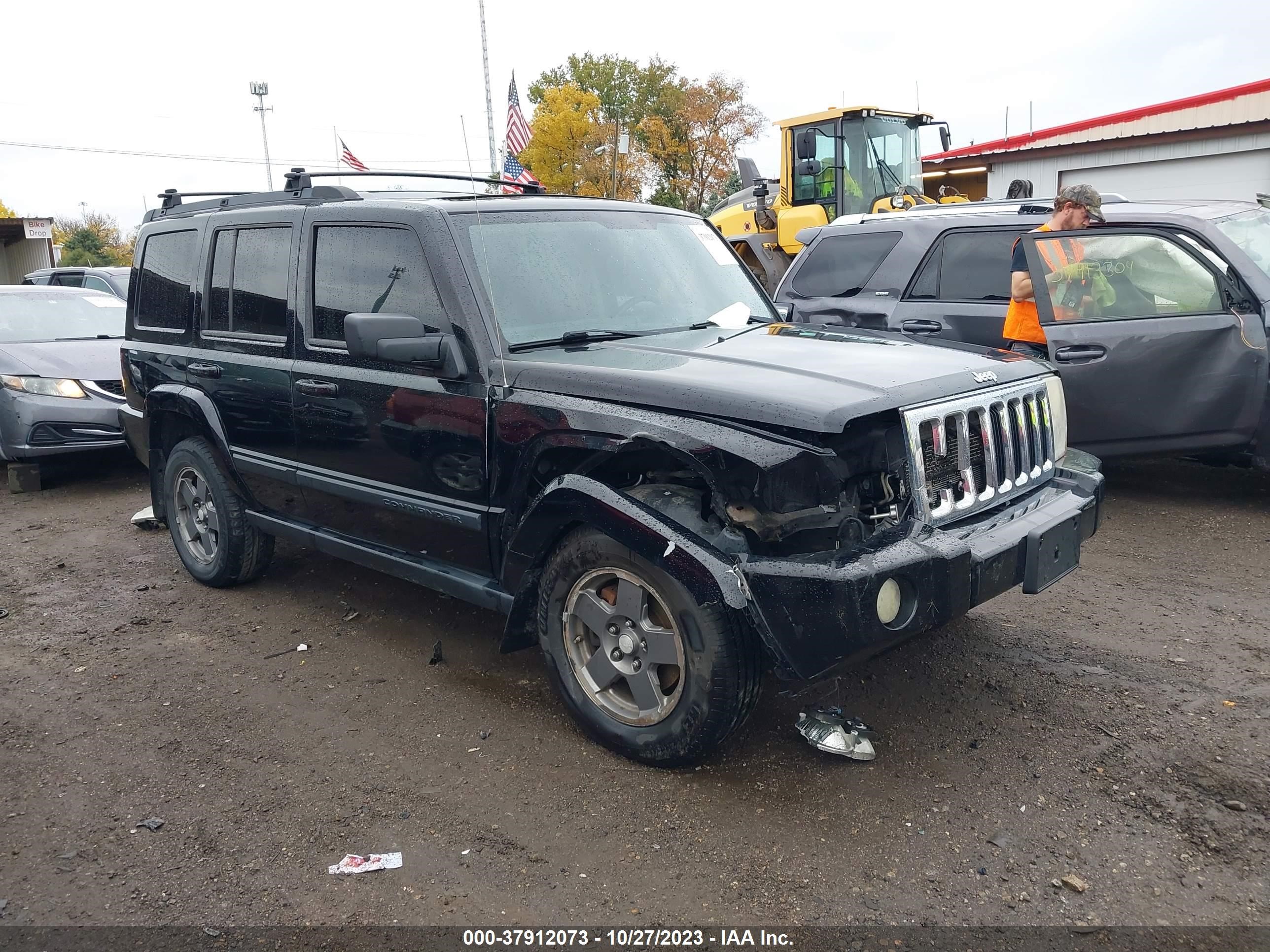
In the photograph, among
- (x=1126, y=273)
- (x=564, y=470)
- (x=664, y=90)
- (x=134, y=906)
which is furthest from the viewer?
(x=664, y=90)

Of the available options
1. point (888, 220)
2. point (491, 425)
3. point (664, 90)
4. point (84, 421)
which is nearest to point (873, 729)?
point (491, 425)

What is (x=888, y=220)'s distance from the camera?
7484mm

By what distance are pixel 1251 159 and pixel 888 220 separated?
1275 centimetres

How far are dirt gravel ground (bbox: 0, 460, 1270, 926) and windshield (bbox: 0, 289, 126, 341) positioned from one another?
5.00m

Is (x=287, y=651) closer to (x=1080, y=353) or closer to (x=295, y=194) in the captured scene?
(x=295, y=194)

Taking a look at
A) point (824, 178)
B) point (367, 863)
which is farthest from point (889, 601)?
point (824, 178)

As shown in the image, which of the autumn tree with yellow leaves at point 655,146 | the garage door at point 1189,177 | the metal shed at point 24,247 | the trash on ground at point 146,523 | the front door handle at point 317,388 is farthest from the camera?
the autumn tree with yellow leaves at point 655,146

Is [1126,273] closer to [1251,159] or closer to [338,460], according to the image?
[338,460]

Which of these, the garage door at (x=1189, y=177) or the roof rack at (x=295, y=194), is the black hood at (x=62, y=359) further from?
the garage door at (x=1189, y=177)

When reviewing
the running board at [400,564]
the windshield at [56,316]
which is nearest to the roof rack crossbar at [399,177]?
the running board at [400,564]

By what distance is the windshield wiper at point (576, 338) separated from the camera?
12.1ft

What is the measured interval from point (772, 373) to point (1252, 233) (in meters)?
4.80

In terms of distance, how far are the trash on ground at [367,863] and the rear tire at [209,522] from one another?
262 cm

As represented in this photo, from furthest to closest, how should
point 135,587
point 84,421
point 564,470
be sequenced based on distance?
point 84,421, point 135,587, point 564,470
